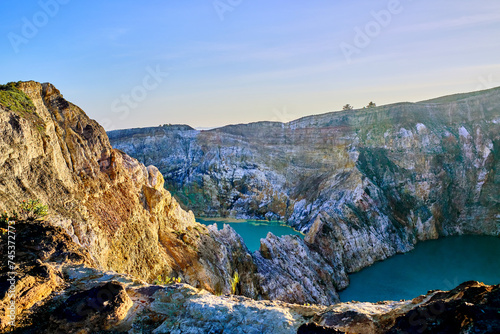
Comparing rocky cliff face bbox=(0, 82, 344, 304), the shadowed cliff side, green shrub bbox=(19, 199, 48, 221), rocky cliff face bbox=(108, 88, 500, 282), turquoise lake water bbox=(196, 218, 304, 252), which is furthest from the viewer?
turquoise lake water bbox=(196, 218, 304, 252)

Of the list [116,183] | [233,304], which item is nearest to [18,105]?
[116,183]

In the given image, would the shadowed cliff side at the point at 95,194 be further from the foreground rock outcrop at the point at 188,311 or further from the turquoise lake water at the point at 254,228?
the turquoise lake water at the point at 254,228

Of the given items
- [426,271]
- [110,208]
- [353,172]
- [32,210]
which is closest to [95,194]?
[110,208]

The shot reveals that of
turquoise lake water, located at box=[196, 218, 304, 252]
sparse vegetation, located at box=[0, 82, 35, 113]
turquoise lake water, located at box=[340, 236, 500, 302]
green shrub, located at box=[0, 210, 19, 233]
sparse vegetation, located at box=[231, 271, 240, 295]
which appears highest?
sparse vegetation, located at box=[0, 82, 35, 113]

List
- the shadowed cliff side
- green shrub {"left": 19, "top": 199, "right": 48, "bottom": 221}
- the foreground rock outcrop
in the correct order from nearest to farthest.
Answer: the foreground rock outcrop, green shrub {"left": 19, "top": 199, "right": 48, "bottom": 221}, the shadowed cliff side

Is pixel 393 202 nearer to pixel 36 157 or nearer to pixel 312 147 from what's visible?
pixel 312 147

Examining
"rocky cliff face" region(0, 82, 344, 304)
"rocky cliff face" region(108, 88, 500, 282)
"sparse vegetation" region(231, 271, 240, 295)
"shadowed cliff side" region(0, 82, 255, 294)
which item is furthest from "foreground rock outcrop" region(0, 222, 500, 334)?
"rocky cliff face" region(108, 88, 500, 282)

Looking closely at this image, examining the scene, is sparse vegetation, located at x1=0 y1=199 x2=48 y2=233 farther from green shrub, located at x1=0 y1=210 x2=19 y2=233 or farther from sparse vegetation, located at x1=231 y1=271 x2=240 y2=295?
sparse vegetation, located at x1=231 y1=271 x2=240 y2=295
